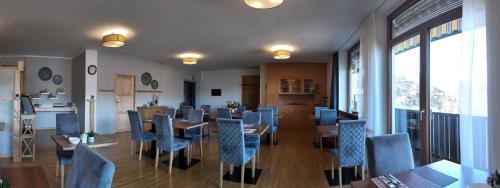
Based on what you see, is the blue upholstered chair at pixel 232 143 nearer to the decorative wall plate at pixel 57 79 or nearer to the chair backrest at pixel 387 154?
the chair backrest at pixel 387 154

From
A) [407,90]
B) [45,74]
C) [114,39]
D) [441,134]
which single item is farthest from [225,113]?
[45,74]

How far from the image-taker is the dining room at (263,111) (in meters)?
1.72

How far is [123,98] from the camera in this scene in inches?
313

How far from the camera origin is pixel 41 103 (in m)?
7.63

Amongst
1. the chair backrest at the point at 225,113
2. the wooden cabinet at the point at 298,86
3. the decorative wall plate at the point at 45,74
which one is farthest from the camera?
the wooden cabinet at the point at 298,86

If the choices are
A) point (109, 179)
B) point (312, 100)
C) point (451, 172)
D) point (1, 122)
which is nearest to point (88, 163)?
point (109, 179)

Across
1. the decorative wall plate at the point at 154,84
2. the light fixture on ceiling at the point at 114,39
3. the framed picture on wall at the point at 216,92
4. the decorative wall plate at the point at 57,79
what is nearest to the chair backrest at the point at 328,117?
the light fixture on ceiling at the point at 114,39

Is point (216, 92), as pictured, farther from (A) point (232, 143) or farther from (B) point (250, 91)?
(A) point (232, 143)

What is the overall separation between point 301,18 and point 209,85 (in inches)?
328

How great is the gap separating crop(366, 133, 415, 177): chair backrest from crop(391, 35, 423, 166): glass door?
1.48m

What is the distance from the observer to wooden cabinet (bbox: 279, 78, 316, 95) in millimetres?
8852

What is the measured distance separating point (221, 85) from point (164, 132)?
7828 mm

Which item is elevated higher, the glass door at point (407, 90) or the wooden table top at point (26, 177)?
the glass door at point (407, 90)

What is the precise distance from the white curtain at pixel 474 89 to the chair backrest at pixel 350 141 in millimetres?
1190
